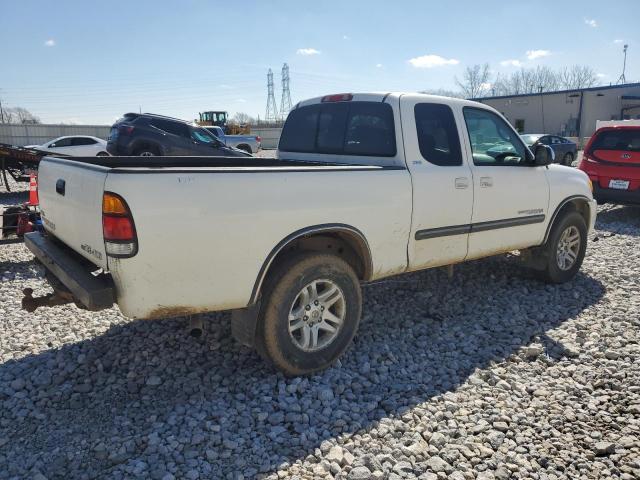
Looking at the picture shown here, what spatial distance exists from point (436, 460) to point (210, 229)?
179cm

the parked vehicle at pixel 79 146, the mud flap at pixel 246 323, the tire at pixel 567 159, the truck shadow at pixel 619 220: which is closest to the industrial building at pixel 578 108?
the tire at pixel 567 159

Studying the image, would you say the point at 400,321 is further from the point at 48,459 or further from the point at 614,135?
the point at 614,135

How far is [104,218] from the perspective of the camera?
8.96 ft

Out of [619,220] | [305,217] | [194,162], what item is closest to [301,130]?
[194,162]

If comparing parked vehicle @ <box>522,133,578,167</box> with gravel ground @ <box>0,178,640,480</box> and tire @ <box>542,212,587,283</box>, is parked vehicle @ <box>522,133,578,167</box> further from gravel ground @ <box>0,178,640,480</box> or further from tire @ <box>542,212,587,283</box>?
gravel ground @ <box>0,178,640,480</box>

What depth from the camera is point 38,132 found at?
40.2 meters

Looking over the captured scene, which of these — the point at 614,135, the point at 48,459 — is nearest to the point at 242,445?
the point at 48,459

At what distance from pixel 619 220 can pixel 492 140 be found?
22.4 ft

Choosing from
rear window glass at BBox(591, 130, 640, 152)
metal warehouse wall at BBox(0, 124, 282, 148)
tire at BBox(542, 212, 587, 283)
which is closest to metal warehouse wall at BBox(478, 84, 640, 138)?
rear window glass at BBox(591, 130, 640, 152)

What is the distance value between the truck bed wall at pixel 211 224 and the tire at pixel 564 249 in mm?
2994

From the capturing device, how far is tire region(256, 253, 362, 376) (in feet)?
10.9

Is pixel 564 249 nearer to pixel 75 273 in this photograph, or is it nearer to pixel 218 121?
pixel 75 273

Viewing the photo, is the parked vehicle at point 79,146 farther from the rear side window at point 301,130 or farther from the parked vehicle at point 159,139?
the rear side window at point 301,130

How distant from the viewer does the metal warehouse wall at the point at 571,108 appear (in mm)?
40375
